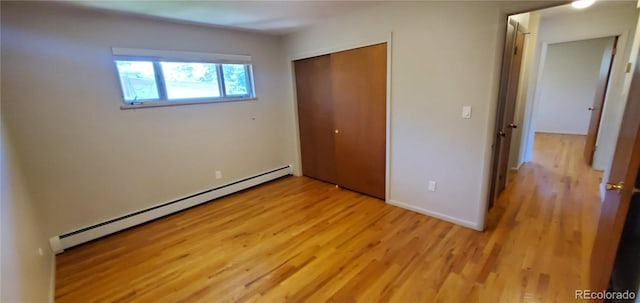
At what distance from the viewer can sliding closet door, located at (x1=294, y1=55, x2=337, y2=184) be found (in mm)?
3688

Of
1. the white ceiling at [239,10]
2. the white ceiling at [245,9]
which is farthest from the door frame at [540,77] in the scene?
the white ceiling at [239,10]

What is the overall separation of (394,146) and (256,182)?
7.17 feet

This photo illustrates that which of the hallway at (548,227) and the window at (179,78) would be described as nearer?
the hallway at (548,227)

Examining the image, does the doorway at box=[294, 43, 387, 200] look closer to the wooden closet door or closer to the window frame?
the wooden closet door

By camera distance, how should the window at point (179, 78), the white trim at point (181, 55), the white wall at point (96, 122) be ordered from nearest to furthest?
1. the white wall at point (96, 122)
2. the white trim at point (181, 55)
3. the window at point (179, 78)

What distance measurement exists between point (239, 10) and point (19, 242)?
8.19ft

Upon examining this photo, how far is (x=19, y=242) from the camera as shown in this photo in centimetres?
160

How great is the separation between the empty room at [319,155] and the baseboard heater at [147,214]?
0.06ft

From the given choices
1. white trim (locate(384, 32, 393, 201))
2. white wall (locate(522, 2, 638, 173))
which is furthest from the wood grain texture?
white wall (locate(522, 2, 638, 173))

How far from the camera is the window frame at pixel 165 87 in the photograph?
2.75 metres

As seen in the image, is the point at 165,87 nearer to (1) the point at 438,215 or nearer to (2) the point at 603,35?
(1) the point at 438,215

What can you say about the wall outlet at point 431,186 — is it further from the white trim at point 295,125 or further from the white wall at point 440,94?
the white trim at point 295,125

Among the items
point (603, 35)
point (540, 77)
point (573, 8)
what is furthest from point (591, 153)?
point (573, 8)

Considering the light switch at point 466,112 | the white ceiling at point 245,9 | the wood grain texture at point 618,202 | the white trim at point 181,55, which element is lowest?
the wood grain texture at point 618,202
